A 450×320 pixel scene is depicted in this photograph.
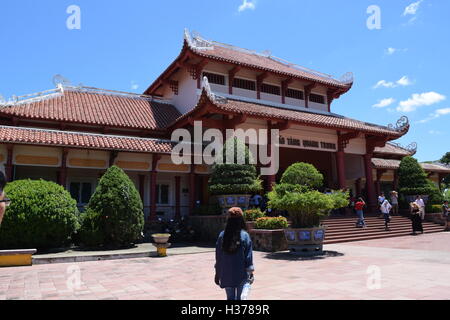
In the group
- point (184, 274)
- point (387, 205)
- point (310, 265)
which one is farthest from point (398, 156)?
point (184, 274)

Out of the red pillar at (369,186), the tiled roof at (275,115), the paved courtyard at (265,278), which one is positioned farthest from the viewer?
the red pillar at (369,186)

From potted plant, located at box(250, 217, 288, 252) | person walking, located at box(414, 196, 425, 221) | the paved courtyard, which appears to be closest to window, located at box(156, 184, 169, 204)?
potted plant, located at box(250, 217, 288, 252)

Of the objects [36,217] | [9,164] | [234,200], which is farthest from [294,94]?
[36,217]

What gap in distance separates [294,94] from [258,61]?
9.66ft

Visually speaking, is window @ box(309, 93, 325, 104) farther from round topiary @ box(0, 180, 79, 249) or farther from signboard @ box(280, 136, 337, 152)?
round topiary @ box(0, 180, 79, 249)

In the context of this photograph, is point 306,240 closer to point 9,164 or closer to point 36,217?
point 36,217

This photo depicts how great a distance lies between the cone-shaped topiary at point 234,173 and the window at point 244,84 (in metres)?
6.41

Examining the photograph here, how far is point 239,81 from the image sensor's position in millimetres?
18656

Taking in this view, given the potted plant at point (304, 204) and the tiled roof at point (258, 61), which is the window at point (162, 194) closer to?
the tiled roof at point (258, 61)

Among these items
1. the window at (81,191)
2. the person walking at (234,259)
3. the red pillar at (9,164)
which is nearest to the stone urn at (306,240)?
the person walking at (234,259)

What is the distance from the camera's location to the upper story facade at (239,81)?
56.5 feet
